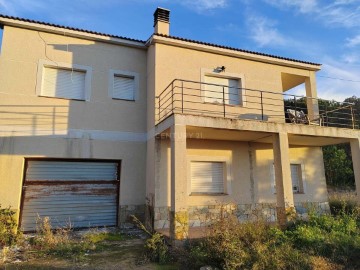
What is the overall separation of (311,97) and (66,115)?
10116mm

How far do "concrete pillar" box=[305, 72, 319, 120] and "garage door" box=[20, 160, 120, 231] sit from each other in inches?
344

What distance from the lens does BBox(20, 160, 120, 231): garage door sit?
30.8 feet

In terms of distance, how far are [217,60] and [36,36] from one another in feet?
22.5

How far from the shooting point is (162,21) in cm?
1173

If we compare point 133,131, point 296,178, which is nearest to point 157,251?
point 133,131

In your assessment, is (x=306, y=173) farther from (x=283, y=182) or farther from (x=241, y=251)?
(x=241, y=251)

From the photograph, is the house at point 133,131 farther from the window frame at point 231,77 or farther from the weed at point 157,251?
the weed at point 157,251

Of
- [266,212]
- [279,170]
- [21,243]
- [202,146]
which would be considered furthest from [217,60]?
[21,243]

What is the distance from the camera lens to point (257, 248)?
5.89 metres

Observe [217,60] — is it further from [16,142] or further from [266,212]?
[16,142]

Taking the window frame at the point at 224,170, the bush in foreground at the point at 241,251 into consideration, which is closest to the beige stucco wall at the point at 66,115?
the window frame at the point at 224,170

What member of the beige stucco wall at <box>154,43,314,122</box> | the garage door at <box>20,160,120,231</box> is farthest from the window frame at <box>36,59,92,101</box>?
the beige stucco wall at <box>154,43,314,122</box>

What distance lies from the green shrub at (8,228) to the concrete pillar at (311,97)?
1207 cm

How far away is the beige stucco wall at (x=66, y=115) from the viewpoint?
367 inches
